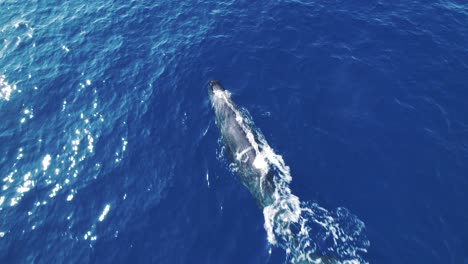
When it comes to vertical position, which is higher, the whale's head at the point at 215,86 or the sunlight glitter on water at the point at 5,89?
the whale's head at the point at 215,86

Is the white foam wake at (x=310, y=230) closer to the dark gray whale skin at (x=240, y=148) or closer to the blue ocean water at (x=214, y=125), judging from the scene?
the blue ocean water at (x=214, y=125)

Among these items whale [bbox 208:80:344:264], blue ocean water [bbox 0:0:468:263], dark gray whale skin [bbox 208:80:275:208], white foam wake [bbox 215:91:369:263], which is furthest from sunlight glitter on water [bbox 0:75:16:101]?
white foam wake [bbox 215:91:369:263]

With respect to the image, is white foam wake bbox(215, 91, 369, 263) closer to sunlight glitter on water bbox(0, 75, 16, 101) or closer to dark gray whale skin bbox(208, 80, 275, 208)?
dark gray whale skin bbox(208, 80, 275, 208)

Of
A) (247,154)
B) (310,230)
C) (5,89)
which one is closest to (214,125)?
(247,154)

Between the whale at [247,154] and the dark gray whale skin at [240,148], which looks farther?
the dark gray whale skin at [240,148]

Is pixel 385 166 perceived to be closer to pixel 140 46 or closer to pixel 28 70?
pixel 140 46

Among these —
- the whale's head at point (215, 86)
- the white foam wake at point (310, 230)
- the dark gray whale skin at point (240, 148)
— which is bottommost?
the white foam wake at point (310, 230)

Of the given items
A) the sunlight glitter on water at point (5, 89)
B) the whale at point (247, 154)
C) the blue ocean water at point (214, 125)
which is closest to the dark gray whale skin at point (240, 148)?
the whale at point (247, 154)
